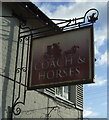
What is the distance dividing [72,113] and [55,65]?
5283 millimetres

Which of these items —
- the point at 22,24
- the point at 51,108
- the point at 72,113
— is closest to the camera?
the point at 22,24

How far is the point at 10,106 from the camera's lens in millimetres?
8859

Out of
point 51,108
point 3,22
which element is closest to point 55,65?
point 3,22

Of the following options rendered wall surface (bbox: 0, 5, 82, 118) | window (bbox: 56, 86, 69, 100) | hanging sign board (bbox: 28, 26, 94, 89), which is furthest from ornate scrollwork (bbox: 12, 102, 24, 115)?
window (bbox: 56, 86, 69, 100)

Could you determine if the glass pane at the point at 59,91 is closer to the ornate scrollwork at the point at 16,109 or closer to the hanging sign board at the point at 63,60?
the ornate scrollwork at the point at 16,109

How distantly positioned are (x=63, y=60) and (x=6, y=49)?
1989 mm

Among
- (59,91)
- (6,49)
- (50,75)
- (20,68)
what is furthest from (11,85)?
(59,91)

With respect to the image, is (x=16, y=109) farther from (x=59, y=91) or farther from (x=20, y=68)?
(x=59, y=91)

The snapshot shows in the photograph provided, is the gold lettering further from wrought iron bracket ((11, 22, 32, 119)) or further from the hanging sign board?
wrought iron bracket ((11, 22, 32, 119))

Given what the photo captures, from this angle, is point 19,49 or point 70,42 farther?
point 19,49

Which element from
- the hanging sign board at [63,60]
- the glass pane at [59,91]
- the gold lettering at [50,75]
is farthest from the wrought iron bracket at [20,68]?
the glass pane at [59,91]

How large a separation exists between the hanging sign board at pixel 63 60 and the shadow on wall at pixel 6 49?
2.66ft

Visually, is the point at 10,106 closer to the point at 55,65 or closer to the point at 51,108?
the point at 55,65

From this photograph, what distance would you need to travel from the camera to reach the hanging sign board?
7914 millimetres
